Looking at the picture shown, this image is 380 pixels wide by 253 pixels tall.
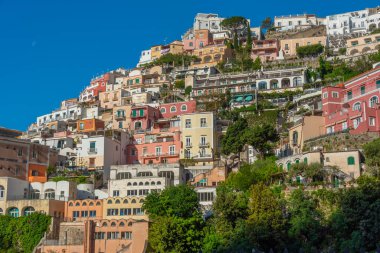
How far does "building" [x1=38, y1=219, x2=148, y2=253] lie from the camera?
2223 inches

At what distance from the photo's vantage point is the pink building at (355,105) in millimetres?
62125

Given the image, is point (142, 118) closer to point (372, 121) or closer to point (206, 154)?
point (206, 154)

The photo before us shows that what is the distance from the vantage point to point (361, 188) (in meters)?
47.8

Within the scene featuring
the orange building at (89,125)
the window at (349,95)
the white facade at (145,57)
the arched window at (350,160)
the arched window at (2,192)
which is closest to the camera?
the arched window at (350,160)

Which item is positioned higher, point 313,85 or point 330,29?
point 330,29

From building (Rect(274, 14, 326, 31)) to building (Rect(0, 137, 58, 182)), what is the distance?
82595 mm

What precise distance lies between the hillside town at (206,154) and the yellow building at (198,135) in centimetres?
14

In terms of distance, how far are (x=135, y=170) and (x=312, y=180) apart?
2172 cm

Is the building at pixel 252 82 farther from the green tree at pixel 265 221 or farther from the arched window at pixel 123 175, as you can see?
the green tree at pixel 265 221

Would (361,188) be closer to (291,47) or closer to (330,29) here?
(291,47)

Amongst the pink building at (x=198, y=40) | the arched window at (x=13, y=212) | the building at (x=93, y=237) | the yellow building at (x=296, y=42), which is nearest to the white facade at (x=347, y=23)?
the yellow building at (x=296, y=42)

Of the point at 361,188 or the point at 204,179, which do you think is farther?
the point at 204,179

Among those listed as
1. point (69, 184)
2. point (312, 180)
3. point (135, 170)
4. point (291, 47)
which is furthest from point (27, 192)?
point (291, 47)

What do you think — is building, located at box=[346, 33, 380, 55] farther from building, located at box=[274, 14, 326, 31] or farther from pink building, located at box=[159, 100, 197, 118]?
pink building, located at box=[159, 100, 197, 118]
